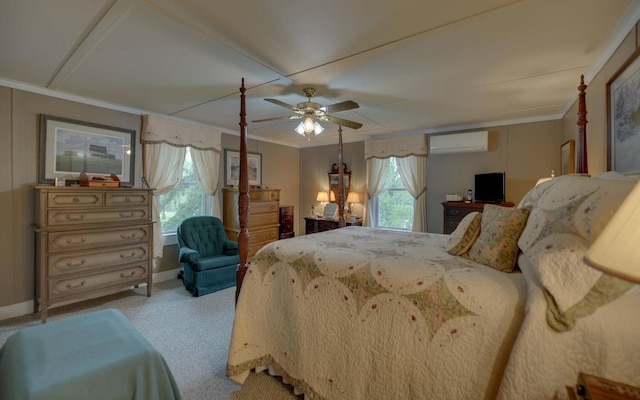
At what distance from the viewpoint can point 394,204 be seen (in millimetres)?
5410

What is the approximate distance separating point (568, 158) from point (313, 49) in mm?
3500

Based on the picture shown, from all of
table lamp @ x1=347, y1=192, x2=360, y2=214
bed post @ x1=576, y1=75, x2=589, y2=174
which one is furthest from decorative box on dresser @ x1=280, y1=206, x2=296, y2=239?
bed post @ x1=576, y1=75, x2=589, y2=174

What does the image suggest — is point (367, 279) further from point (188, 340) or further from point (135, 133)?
point (135, 133)

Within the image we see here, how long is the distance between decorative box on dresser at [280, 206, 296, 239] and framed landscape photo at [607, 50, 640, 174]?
184 inches

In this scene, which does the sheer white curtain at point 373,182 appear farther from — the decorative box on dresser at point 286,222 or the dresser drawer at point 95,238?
the dresser drawer at point 95,238

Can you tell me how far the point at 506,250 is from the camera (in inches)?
58.6

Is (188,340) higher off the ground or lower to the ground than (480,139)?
lower

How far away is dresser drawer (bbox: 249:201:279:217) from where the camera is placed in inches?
185

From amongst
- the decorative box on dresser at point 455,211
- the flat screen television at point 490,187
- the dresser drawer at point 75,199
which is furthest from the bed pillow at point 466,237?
the dresser drawer at point 75,199

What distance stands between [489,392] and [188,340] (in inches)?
95.5

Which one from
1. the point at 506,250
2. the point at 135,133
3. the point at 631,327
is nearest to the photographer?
the point at 631,327

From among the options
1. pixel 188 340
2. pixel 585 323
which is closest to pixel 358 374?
pixel 585 323

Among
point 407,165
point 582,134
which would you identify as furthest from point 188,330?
point 407,165

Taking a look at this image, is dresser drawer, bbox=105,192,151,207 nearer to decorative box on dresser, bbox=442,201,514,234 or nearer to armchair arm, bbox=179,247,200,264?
armchair arm, bbox=179,247,200,264
